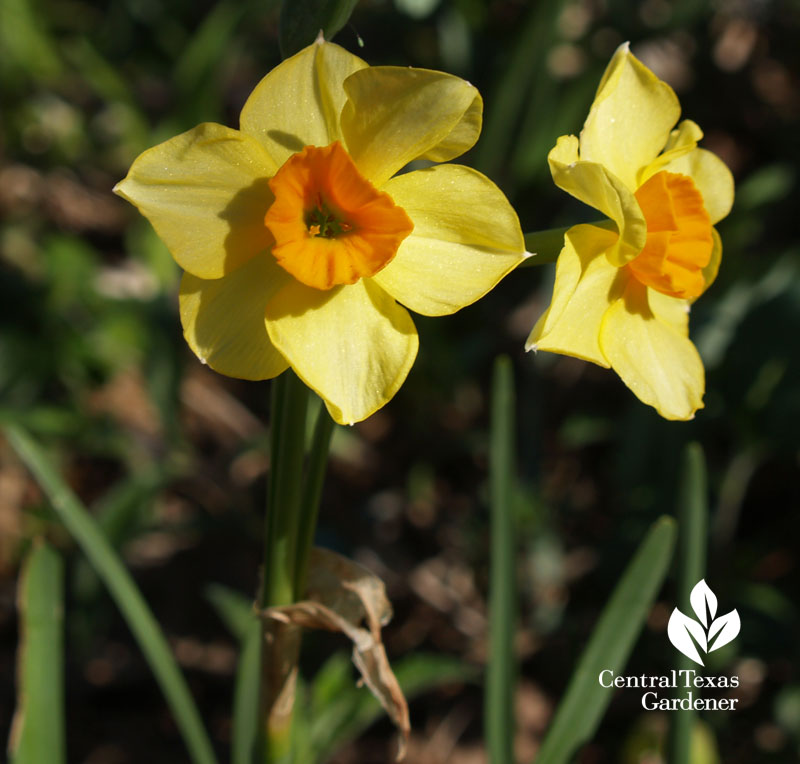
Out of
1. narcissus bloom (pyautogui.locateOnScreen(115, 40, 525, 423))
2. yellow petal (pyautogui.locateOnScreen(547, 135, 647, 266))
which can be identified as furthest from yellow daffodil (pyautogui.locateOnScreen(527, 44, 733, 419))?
narcissus bloom (pyautogui.locateOnScreen(115, 40, 525, 423))

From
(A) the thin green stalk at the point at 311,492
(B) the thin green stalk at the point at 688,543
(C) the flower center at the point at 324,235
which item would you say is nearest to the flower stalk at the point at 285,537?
(A) the thin green stalk at the point at 311,492

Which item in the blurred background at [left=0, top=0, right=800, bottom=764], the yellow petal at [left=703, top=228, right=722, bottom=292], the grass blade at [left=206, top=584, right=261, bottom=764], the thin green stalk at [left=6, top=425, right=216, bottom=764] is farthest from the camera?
the blurred background at [left=0, top=0, right=800, bottom=764]

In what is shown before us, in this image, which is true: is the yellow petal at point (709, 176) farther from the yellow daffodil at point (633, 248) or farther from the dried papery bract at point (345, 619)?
the dried papery bract at point (345, 619)

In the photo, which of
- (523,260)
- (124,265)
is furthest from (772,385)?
(124,265)

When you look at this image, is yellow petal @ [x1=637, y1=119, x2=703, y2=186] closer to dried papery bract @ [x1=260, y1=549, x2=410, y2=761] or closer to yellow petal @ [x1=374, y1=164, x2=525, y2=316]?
yellow petal @ [x1=374, y1=164, x2=525, y2=316]

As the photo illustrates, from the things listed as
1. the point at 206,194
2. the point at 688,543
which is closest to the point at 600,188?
the point at 206,194
